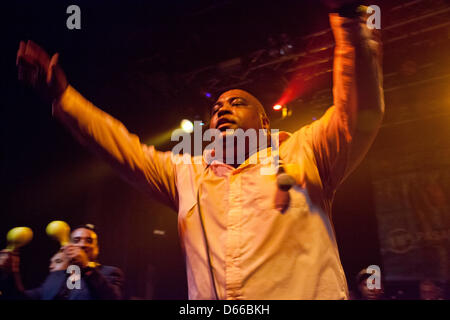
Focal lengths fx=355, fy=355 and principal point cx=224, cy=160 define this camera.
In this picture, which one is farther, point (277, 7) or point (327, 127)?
point (277, 7)

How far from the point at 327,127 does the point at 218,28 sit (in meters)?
4.49

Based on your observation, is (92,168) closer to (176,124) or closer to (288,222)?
(176,124)

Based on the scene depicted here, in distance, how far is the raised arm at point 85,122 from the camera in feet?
5.44

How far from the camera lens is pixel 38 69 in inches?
65.1

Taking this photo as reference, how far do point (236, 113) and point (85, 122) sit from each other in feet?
2.72

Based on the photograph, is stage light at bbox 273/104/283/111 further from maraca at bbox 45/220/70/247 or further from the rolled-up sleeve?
the rolled-up sleeve

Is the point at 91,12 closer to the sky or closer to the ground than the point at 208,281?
closer to the sky

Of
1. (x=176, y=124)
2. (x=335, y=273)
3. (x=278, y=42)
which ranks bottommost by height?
(x=335, y=273)

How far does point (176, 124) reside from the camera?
7.04 meters

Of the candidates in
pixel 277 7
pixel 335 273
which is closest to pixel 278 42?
pixel 277 7

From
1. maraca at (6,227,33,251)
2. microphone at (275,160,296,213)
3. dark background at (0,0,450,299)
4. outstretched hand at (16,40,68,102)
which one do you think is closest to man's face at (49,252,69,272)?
dark background at (0,0,450,299)

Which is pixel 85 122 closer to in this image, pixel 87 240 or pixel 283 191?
pixel 283 191

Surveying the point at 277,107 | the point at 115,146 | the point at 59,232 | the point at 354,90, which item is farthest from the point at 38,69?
the point at 277,107

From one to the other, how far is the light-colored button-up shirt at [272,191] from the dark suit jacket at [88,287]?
97.3 inches
